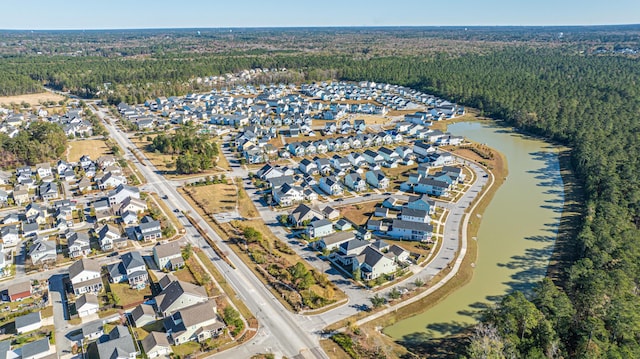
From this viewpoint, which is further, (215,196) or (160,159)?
(160,159)

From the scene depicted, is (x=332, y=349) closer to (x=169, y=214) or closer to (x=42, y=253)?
(x=169, y=214)

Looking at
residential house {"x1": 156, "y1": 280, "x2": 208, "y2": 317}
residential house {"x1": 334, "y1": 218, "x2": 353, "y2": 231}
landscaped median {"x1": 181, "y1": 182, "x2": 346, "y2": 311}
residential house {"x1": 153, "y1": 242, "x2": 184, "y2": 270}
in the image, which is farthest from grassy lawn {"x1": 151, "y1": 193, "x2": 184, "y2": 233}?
residential house {"x1": 334, "y1": 218, "x2": 353, "y2": 231}

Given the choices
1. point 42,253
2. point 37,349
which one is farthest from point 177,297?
point 42,253

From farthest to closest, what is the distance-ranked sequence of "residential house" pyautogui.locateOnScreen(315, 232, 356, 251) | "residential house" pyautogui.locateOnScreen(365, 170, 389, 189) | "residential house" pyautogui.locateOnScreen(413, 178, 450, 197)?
"residential house" pyautogui.locateOnScreen(365, 170, 389, 189) < "residential house" pyautogui.locateOnScreen(413, 178, 450, 197) < "residential house" pyautogui.locateOnScreen(315, 232, 356, 251)

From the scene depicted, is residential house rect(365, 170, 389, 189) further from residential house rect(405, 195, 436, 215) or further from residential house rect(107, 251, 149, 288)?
residential house rect(107, 251, 149, 288)

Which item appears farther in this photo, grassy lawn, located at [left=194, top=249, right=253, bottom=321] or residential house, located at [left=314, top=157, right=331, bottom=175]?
residential house, located at [left=314, top=157, right=331, bottom=175]

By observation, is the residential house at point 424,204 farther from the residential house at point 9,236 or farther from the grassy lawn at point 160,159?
the residential house at point 9,236
